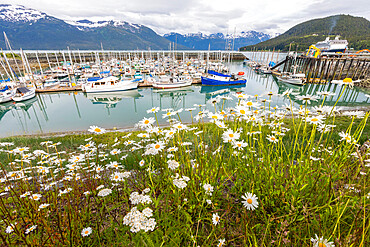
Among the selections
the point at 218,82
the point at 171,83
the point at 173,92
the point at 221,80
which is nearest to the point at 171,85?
the point at 171,83

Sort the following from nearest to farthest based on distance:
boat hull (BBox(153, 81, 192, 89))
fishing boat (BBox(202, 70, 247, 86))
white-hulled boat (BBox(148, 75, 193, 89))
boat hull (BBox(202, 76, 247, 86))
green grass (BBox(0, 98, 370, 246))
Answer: green grass (BBox(0, 98, 370, 246)) → boat hull (BBox(153, 81, 192, 89)) → white-hulled boat (BBox(148, 75, 193, 89)) → boat hull (BBox(202, 76, 247, 86)) → fishing boat (BBox(202, 70, 247, 86))

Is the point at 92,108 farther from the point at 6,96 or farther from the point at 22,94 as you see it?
the point at 6,96

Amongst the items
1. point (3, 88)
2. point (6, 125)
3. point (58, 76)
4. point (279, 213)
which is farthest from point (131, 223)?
point (58, 76)

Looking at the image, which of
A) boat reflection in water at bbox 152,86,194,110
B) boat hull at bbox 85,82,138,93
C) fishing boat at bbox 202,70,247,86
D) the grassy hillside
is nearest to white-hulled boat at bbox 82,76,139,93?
boat hull at bbox 85,82,138,93

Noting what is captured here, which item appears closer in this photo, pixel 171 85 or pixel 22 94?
pixel 22 94

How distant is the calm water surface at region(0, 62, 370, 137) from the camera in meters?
15.3

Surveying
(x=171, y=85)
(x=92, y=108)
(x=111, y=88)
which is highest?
(x=171, y=85)

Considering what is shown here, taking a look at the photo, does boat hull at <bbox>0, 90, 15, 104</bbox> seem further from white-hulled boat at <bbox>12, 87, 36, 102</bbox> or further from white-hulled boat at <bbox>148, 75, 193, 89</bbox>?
white-hulled boat at <bbox>148, 75, 193, 89</bbox>

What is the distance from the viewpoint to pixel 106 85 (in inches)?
1073

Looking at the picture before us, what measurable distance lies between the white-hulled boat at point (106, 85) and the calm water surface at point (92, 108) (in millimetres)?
898

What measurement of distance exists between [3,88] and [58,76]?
55.6 ft

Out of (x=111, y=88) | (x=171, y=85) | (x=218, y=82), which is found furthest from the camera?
(x=218, y=82)

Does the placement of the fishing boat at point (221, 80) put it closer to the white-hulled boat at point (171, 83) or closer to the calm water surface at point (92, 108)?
the calm water surface at point (92, 108)

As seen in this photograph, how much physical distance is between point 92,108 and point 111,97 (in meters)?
6.28
